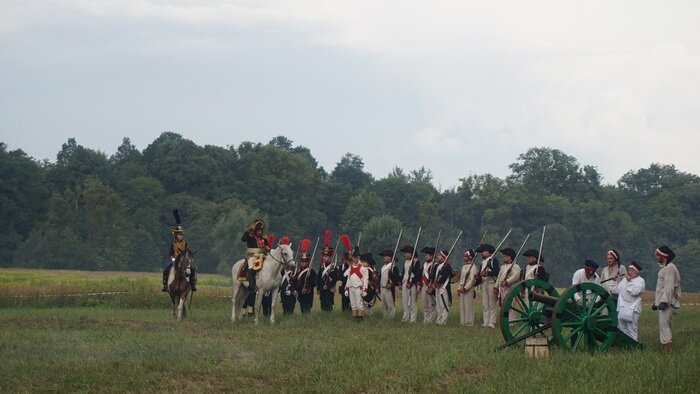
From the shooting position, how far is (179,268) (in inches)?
1100

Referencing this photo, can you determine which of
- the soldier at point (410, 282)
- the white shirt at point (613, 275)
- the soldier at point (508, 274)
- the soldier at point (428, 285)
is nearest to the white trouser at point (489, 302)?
the soldier at point (508, 274)

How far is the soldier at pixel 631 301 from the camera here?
63.5ft

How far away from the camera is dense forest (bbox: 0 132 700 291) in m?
84.6

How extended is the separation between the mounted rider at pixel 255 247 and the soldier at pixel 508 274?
560cm

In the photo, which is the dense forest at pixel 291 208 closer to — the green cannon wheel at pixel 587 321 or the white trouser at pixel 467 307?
the white trouser at pixel 467 307

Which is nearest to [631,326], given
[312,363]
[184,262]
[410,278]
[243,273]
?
[312,363]

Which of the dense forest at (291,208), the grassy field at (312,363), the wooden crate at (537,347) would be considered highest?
the dense forest at (291,208)

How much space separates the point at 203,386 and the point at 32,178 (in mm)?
77861

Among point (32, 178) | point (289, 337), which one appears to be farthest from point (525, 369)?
point (32, 178)

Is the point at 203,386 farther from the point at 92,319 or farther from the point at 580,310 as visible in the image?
the point at 92,319

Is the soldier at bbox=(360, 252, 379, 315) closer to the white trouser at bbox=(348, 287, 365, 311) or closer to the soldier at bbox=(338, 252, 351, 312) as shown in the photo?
the white trouser at bbox=(348, 287, 365, 311)

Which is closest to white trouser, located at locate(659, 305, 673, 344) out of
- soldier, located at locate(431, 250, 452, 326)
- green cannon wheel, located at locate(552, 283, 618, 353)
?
green cannon wheel, located at locate(552, 283, 618, 353)

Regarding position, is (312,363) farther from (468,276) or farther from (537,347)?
(468,276)

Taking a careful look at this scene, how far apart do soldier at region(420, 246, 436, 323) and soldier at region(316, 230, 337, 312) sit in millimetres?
3082
